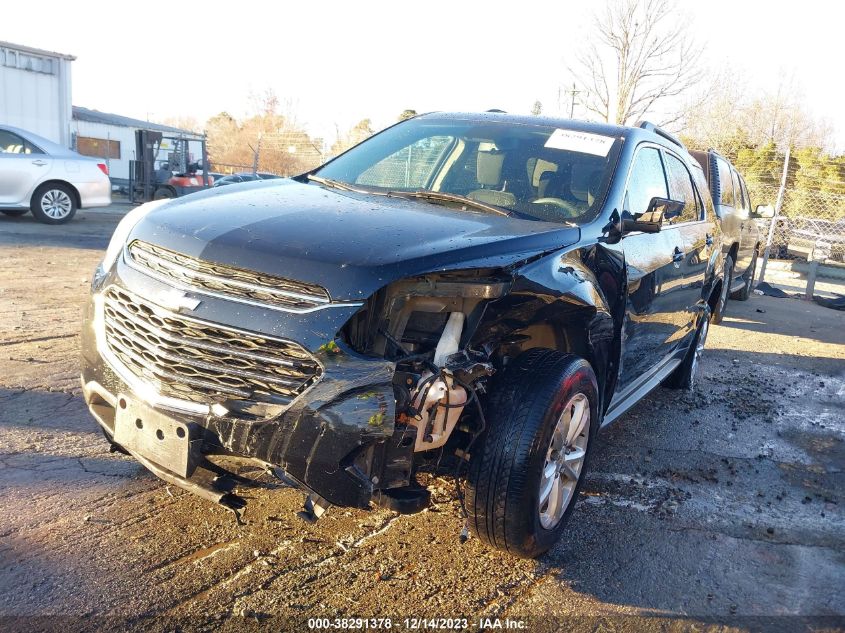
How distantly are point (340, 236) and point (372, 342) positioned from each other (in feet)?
1.44

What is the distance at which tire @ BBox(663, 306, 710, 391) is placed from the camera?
19.5ft

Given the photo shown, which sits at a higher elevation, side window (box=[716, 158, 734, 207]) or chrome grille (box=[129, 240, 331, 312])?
side window (box=[716, 158, 734, 207])

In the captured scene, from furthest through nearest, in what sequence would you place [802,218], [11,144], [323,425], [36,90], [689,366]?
[36,90]
[802,218]
[11,144]
[689,366]
[323,425]

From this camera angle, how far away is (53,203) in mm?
13414

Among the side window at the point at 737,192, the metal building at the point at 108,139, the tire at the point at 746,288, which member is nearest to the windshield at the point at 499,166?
the side window at the point at 737,192

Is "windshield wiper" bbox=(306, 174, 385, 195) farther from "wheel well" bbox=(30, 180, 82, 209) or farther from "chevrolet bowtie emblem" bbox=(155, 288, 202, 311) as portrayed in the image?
"wheel well" bbox=(30, 180, 82, 209)

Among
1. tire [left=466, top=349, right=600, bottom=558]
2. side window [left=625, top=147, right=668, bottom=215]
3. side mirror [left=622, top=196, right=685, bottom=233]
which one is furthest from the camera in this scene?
side window [left=625, top=147, right=668, bottom=215]

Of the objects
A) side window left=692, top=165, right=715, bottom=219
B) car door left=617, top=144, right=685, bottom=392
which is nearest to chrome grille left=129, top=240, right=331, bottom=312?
car door left=617, top=144, right=685, bottom=392

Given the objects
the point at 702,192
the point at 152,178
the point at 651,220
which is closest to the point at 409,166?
the point at 651,220

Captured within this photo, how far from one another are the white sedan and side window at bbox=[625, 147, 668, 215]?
11.7 m

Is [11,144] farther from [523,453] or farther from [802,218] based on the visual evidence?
[802,218]

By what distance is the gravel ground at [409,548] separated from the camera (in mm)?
2695

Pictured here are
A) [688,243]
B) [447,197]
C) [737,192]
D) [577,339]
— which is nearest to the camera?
[577,339]

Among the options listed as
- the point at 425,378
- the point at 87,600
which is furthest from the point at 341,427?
the point at 87,600
